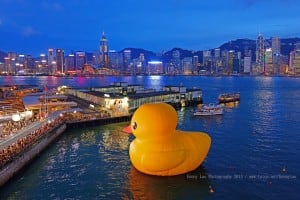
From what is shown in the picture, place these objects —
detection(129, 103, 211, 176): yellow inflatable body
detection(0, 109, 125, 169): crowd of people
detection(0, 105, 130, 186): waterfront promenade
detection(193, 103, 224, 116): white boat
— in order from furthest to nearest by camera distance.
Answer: detection(193, 103, 224, 116): white boat < detection(0, 109, 125, 169): crowd of people < detection(0, 105, 130, 186): waterfront promenade < detection(129, 103, 211, 176): yellow inflatable body

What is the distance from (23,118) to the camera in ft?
145

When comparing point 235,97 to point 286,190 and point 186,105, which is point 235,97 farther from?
point 286,190

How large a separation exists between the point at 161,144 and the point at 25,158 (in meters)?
12.2

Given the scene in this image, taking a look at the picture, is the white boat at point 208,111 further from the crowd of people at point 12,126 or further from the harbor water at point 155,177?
the crowd of people at point 12,126

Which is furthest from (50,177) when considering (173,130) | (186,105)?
(186,105)

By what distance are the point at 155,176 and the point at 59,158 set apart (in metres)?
11.0

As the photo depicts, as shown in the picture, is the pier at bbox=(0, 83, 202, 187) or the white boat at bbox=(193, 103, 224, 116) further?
the white boat at bbox=(193, 103, 224, 116)

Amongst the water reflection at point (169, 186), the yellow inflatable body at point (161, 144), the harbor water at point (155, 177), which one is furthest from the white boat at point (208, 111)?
the yellow inflatable body at point (161, 144)

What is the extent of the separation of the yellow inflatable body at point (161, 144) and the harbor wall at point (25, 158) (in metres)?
8.57

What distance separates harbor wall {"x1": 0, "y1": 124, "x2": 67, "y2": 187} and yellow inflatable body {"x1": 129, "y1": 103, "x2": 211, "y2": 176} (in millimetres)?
8575

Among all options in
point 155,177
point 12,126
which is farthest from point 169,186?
point 12,126

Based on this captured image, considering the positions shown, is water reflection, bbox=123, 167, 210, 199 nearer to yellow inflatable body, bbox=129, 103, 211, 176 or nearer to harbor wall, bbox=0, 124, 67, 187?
yellow inflatable body, bbox=129, 103, 211, 176

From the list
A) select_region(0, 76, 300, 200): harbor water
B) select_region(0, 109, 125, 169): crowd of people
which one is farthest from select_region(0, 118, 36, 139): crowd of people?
select_region(0, 76, 300, 200): harbor water

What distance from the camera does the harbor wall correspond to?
2464 centimetres
